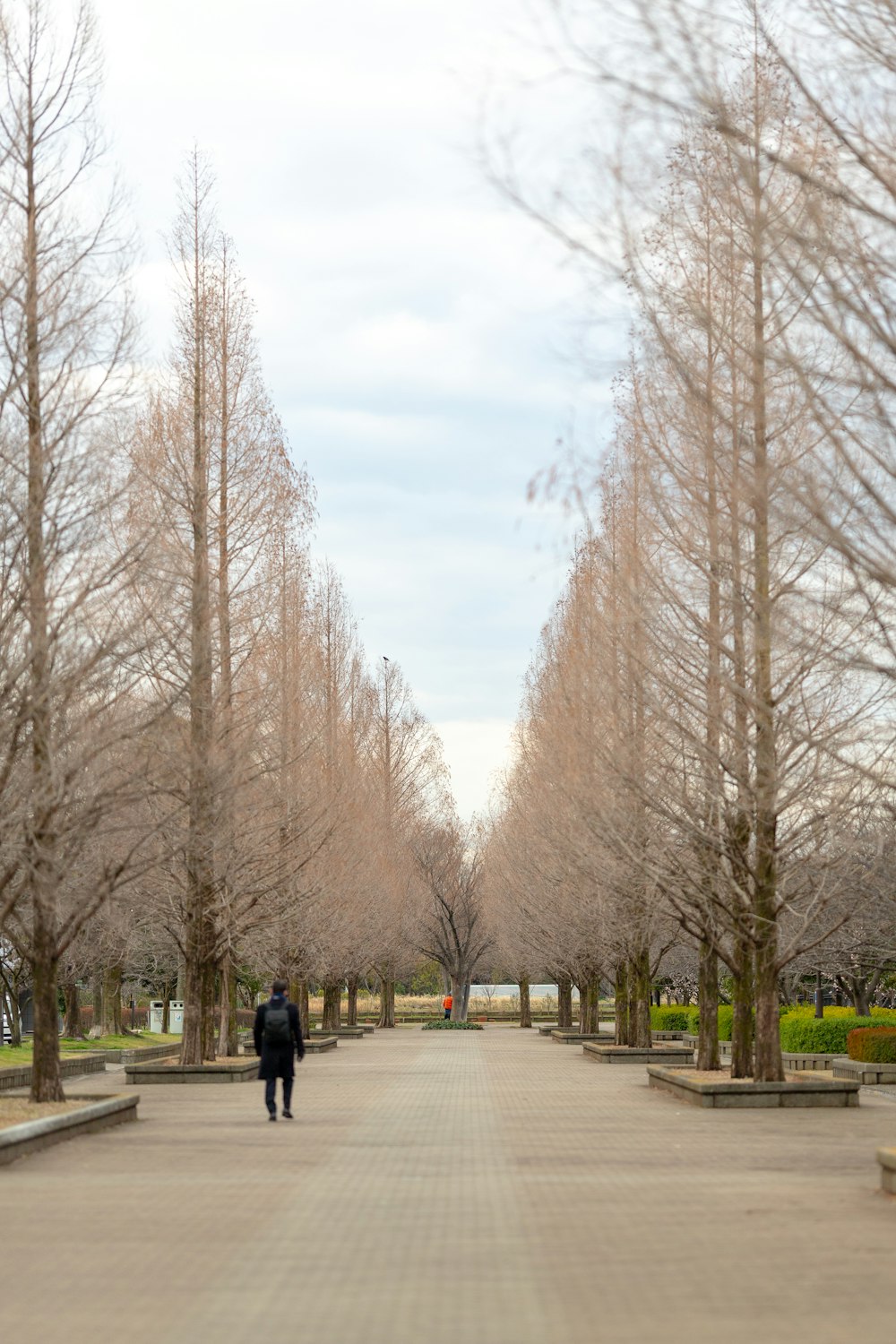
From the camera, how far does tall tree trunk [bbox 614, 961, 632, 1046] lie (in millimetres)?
37938

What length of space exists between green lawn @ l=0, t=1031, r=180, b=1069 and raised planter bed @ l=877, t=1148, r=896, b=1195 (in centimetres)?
1618

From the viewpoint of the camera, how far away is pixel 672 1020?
159 feet

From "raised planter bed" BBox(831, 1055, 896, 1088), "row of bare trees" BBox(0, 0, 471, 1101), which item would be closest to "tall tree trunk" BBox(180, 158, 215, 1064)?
"row of bare trees" BBox(0, 0, 471, 1101)

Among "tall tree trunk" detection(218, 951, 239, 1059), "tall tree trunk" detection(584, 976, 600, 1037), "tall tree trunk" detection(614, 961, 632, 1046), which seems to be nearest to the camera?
"tall tree trunk" detection(218, 951, 239, 1059)

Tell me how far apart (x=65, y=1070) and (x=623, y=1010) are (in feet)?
48.1

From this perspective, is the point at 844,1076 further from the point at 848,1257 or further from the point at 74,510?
the point at 848,1257

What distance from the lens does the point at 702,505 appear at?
18.8m

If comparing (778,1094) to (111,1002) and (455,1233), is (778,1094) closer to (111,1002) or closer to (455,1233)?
(455,1233)

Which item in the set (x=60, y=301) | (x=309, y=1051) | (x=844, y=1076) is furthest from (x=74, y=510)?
(x=309, y=1051)

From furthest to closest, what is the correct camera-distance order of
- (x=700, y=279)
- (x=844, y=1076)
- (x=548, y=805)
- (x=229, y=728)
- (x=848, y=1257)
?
(x=548, y=805)
(x=844, y=1076)
(x=229, y=728)
(x=700, y=279)
(x=848, y=1257)

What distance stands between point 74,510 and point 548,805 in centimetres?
2013

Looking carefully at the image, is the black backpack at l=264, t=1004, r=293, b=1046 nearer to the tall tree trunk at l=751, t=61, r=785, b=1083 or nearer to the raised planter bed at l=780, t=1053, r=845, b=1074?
the tall tree trunk at l=751, t=61, r=785, b=1083

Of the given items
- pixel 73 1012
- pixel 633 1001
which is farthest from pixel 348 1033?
pixel 633 1001

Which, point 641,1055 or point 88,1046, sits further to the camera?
point 88,1046
